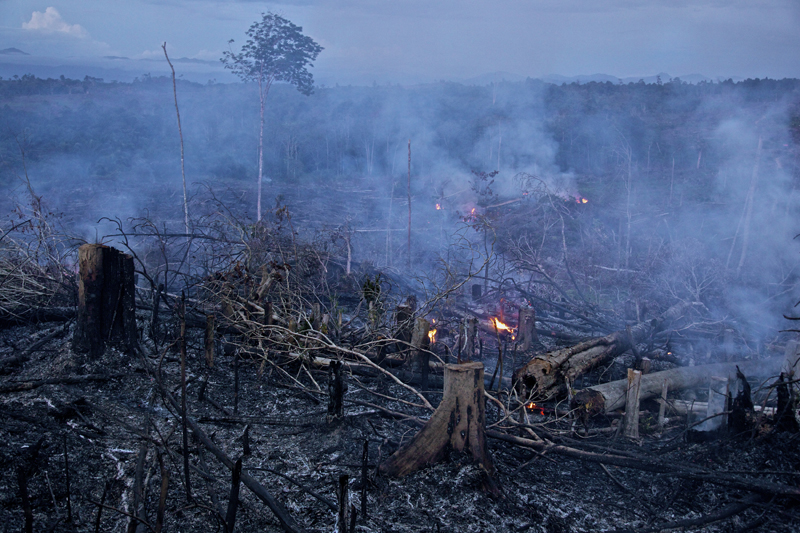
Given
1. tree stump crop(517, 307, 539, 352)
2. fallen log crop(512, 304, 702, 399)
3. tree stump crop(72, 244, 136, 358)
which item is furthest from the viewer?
tree stump crop(517, 307, 539, 352)

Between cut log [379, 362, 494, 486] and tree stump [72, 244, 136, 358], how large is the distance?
12.0ft

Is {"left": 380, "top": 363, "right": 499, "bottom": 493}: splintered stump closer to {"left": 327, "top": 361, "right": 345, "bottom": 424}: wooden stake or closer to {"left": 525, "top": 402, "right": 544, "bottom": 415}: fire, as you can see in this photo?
{"left": 327, "top": 361, "right": 345, "bottom": 424}: wooden stake

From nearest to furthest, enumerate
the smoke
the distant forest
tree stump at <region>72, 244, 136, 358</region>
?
tree stump at <region>72, 244, 136, 358</region> < the smoke < the distant forest

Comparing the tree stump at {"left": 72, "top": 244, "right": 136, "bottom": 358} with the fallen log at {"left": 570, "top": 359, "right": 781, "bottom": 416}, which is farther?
the tree stump at {"left": 72, "top": 244, "right": 136, "bottom": 358}

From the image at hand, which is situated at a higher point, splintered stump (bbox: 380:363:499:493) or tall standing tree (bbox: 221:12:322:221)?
tall standing tree (bbox: 221:12:322:221)

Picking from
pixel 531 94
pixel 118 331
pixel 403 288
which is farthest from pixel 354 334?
pixel 531 94

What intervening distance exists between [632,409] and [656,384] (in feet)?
3.33

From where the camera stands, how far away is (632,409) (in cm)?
482

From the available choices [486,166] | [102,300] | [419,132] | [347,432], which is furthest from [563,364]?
[419,132]

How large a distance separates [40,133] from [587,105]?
1169 inches

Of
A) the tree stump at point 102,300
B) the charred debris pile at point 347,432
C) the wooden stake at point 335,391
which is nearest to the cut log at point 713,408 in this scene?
the charred debris pile at point 347,432

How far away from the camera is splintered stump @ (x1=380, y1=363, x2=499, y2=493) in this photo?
12.2 ft

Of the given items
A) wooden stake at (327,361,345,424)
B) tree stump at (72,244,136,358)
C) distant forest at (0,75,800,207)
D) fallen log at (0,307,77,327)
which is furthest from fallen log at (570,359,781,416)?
distant forest at (0,75,800,207)

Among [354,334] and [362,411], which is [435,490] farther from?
[354,334]
